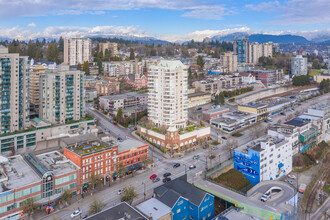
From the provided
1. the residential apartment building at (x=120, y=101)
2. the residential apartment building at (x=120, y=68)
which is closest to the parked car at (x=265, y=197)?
the residential apartment building at (x=120, y=101)

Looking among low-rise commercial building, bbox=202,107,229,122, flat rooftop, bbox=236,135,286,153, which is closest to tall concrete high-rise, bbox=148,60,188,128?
low-rise commercial building, bbox=202,107,229,122

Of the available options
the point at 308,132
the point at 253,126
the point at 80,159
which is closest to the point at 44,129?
the point at 80,159

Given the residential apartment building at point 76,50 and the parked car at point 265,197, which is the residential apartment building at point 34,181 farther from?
the residential apartment building at point 76,50

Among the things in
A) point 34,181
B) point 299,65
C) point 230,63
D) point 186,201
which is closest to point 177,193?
point 186,201

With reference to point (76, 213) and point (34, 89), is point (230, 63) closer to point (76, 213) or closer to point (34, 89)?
point (34, 89)

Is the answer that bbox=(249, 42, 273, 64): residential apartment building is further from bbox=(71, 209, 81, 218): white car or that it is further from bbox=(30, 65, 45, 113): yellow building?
bbox=(71, 209, 81, 218): white car
